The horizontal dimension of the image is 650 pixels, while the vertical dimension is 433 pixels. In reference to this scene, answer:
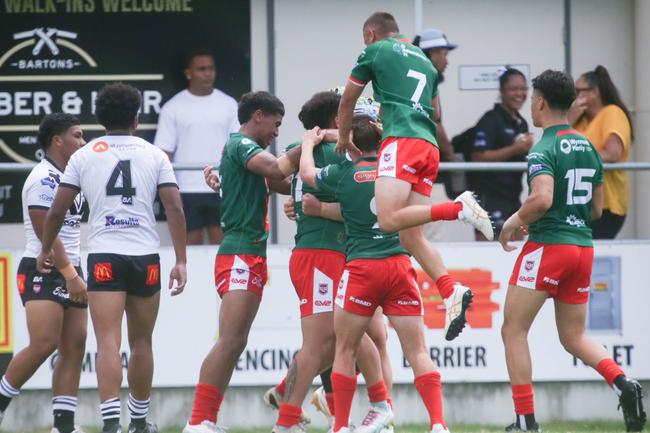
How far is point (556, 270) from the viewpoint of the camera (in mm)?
8703

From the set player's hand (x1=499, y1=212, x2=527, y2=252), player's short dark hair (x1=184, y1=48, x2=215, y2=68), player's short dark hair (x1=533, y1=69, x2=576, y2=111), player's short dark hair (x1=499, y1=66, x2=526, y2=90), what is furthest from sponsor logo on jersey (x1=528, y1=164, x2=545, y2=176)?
player's short dark hair (x1=184, y1=48, x2=215, y2=68)

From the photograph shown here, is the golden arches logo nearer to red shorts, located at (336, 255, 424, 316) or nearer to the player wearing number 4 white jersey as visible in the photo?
the player wearing number 4 white jersey

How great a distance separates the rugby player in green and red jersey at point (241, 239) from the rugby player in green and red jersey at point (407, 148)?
818 millimetres

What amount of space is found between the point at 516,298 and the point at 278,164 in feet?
5.72

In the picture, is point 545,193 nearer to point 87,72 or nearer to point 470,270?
point 470,270

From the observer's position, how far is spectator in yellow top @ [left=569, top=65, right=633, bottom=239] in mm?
11258

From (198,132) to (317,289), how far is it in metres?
3.66

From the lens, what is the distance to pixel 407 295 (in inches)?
309

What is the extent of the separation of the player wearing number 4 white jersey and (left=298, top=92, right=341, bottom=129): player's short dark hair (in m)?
0.91

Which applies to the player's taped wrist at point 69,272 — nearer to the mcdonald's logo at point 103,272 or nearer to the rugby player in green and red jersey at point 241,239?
the mcdonald's logo at point 103,272

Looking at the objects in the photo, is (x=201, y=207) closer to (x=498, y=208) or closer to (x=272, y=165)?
(x=498, y=208)

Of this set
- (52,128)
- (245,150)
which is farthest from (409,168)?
(52,128)

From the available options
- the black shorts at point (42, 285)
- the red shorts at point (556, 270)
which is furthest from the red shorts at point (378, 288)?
the black shorts at point (42, 285)

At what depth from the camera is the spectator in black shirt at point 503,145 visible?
11336 mm
